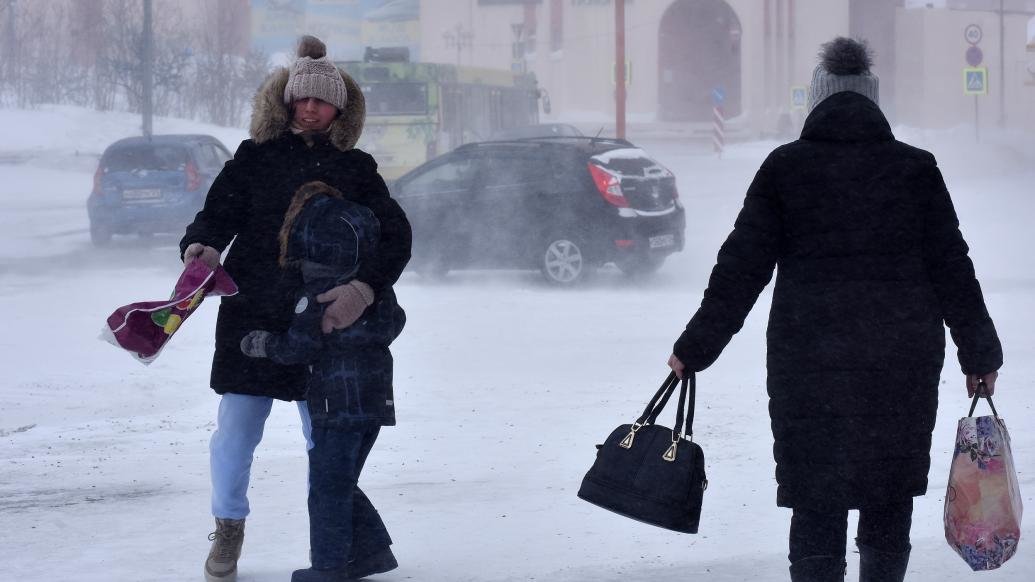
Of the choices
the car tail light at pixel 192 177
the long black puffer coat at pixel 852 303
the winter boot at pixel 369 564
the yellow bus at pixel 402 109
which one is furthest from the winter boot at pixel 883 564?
the yellow bus at pixel 402 109

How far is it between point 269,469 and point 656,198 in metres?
8.38

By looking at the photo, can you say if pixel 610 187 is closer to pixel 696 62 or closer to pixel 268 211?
pixel 268 211

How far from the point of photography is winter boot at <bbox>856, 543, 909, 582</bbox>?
12.7ft

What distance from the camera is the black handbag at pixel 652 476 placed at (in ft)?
12.4

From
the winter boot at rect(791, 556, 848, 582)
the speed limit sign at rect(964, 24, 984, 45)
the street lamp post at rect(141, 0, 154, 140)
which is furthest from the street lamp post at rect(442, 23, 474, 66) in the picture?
the winter boot at rect(791, 556, 848, 582)

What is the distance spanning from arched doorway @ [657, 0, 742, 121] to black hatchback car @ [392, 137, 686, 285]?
4613 centimetres

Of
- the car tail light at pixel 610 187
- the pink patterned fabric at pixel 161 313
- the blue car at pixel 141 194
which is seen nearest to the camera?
the pink patterned fabric at pixel 161 313

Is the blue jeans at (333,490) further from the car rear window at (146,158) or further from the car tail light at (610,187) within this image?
the car rear window at (146,158)

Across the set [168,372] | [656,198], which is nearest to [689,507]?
[168,372]

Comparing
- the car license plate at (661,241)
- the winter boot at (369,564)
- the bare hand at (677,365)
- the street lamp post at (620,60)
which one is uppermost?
the street lamp post at (620,60)

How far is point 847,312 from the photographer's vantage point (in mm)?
3725

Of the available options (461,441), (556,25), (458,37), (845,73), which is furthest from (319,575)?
(458,37)

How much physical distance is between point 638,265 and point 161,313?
10148 millimetres

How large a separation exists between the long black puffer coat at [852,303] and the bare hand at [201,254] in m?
1.50
